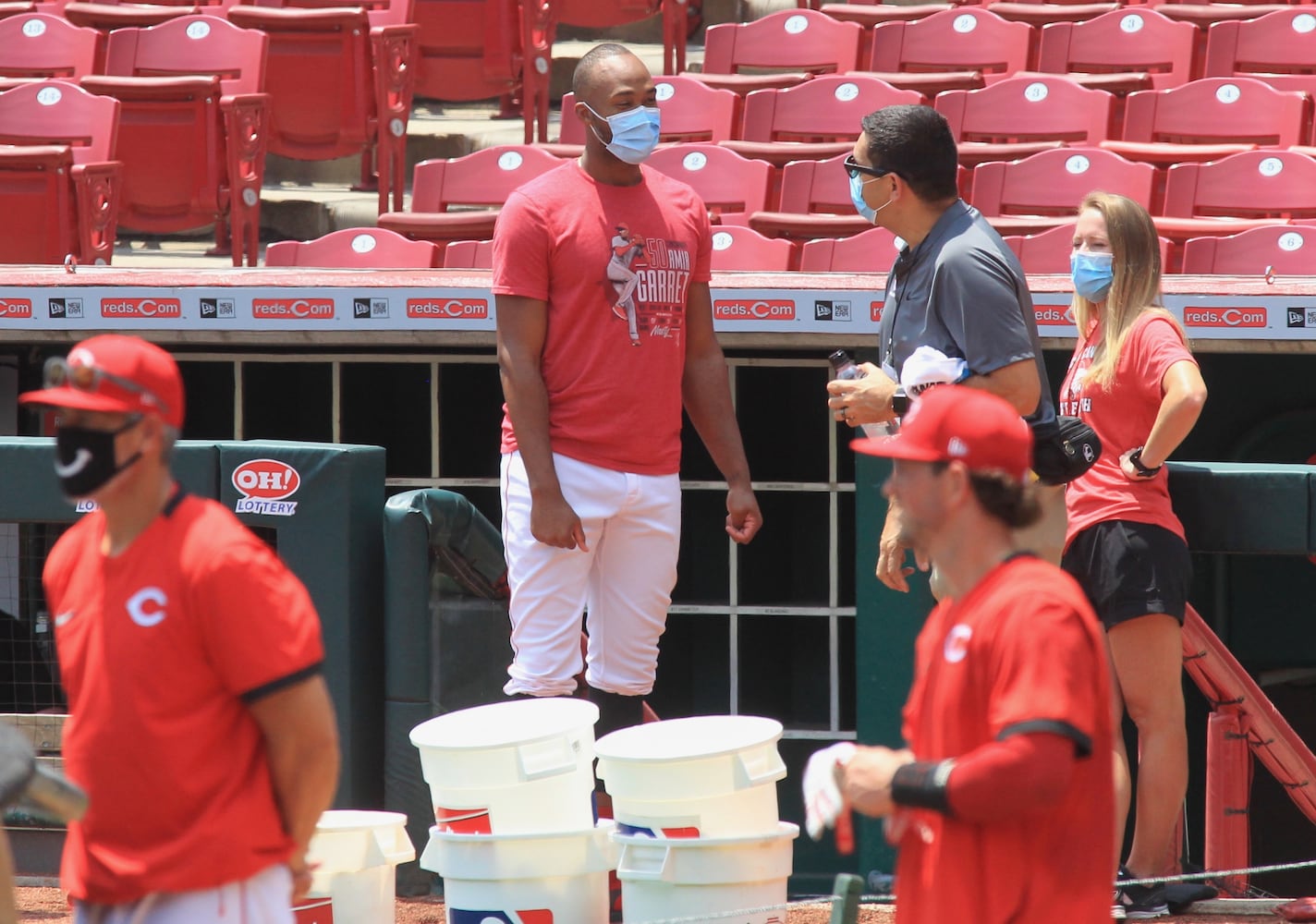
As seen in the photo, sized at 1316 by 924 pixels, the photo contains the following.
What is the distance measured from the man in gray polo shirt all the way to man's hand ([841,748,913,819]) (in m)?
1.16

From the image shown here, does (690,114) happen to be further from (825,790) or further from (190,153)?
(825,790)

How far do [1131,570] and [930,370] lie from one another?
78 centimetres

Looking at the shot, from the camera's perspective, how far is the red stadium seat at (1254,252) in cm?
586

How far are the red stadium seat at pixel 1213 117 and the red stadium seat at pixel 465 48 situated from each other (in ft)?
10.2

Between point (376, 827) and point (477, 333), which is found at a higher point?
point (477, 333)

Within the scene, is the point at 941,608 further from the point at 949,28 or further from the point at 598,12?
the point at 598,12

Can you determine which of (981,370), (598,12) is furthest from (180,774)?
(598,12)

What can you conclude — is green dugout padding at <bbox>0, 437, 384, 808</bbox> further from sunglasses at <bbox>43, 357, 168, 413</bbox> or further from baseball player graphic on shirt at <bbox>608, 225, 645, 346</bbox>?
sunglasses at <bbox>43, 357, 168, 413</bbox>

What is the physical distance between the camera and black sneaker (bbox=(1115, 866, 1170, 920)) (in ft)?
12.0

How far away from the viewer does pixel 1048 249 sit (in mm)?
6109

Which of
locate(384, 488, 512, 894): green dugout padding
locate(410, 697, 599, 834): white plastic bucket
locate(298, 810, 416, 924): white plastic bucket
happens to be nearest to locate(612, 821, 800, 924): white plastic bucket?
locate(410, 697, 599, 834): white plastic bucket

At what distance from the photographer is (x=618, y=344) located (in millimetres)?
3662

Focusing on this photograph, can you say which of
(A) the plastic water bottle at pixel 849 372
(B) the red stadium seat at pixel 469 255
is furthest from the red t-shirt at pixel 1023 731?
(B) the red stadium seat at pixel 469 255

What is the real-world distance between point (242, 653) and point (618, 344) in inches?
69.2
